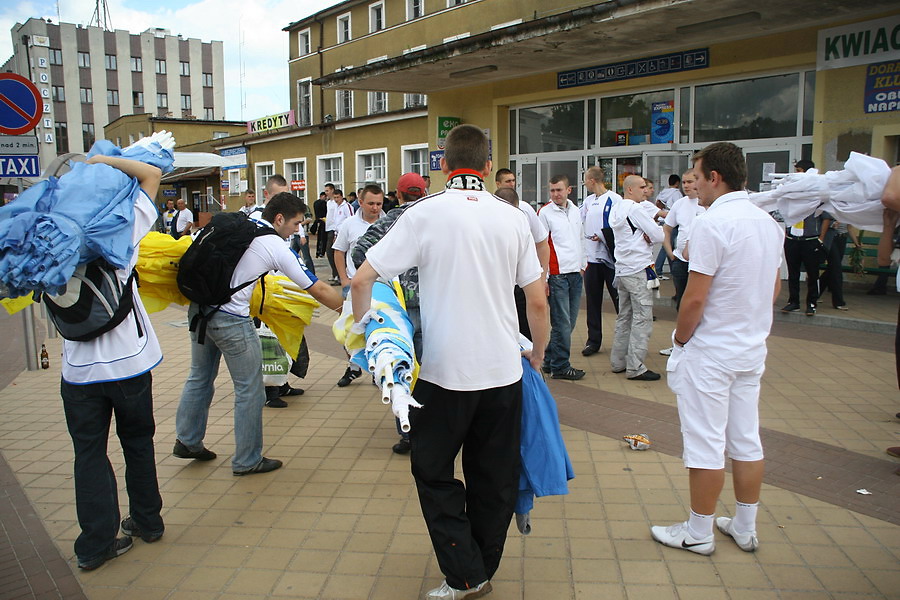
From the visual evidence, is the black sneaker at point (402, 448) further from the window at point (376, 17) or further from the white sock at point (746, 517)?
the window at point (376, 17)

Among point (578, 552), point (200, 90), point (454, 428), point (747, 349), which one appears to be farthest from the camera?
point (200, 90)

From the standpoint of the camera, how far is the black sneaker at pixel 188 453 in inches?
191

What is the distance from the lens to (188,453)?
4.88 metres

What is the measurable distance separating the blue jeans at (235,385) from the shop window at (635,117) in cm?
1112

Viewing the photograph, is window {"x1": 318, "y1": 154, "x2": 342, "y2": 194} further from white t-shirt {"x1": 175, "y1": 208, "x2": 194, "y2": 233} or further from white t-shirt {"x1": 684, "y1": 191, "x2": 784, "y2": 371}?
white t-shirt {"x1": 684, "y1": 191, "x2": 784, "y2": 371}

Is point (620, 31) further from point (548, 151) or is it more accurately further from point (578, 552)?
point (578, 552)


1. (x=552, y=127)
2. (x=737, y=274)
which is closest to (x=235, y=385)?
(x=737, y=274)

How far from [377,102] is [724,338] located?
27247 millimetres

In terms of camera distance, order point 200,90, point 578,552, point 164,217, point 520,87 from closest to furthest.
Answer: point 578,552
point 520,87
point 164,217
point 200,90

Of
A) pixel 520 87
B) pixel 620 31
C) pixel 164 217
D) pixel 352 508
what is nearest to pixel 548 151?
pixel 520 87

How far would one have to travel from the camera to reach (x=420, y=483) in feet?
9.94

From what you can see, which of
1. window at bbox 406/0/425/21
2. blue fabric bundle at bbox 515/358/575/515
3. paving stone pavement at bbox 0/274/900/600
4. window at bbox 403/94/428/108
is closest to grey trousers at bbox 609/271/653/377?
paving stone pavement at bbox 0/274/900/600

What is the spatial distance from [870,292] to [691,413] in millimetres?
9225

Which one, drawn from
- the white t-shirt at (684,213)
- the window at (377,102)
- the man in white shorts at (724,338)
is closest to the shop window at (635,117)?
the white t-shirt at (684,213)
